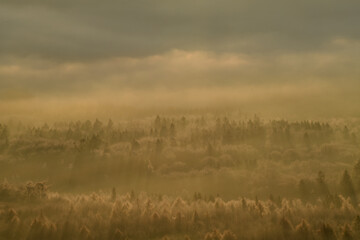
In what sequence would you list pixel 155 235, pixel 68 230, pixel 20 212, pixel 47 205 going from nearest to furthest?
pixel 68 230, pixel 155 235, pixel 20 212, pixel 47 205

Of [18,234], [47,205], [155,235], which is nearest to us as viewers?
[18,234]

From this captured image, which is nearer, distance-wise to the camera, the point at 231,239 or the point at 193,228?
the point at 231,239

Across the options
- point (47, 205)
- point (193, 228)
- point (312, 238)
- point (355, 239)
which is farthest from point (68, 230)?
point (355, 239)

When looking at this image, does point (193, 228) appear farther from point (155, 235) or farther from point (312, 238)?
point (312, 238)

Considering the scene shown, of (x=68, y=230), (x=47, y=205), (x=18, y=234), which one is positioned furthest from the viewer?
(x=47, y=205)

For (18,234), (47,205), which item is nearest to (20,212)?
(47,205)

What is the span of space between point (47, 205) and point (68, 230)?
53979 mm

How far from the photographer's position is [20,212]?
534 ft

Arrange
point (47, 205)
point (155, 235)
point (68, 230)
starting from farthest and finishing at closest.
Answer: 1. point (47, 205)
2. point (155, 235)
3. point (68, 230)

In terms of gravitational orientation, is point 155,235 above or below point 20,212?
below

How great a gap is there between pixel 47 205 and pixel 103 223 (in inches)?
2049

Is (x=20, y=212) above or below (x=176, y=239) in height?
above

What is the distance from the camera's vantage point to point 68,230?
141 m

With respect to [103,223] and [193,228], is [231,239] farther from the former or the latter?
[103,223]
